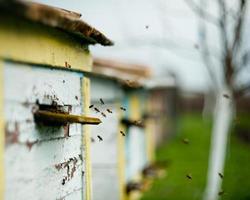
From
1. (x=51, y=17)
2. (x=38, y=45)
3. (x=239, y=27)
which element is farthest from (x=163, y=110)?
(x=51, y=17)

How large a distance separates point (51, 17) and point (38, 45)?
1.60 ft

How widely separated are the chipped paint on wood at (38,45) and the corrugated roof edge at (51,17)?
0.42 feet

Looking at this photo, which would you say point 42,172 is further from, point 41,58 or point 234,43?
point 234,43

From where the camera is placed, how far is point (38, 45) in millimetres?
4363

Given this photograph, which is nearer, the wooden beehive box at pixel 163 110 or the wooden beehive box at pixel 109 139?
the wooden beehive box at pixel 109 139

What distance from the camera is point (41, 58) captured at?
4.43 m

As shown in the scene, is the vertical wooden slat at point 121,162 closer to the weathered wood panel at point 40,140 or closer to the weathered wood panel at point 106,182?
the weathered wood panel at point 106,182

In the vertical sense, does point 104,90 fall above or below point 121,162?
above

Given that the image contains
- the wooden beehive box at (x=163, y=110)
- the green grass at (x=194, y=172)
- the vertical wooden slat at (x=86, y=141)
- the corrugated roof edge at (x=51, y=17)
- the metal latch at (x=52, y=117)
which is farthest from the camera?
the wooden beehive box at (x=163, y=110)

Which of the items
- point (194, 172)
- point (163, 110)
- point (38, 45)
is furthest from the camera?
point (163, 110)

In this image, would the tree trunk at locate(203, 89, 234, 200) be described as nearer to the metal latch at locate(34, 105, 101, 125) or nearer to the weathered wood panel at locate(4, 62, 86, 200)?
the weathered wood panel at locate(4, 62, 86, 200)

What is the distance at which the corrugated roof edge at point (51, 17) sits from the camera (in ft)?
11.2

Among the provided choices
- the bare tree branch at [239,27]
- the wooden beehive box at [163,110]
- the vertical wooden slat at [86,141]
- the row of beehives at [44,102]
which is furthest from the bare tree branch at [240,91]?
the wooden beehive box at [163,110]

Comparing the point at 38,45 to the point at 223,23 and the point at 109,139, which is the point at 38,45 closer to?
the point at 109,139
